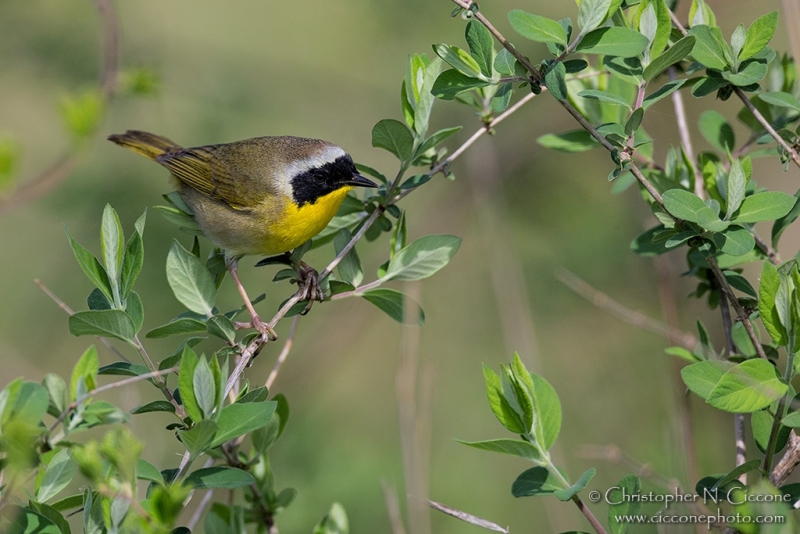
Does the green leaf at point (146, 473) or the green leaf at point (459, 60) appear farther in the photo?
the green leaf at point (459, 60)

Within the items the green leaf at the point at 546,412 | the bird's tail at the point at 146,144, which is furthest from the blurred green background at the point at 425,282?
the green leaf at the point at 546,412

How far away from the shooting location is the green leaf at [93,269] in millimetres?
1834

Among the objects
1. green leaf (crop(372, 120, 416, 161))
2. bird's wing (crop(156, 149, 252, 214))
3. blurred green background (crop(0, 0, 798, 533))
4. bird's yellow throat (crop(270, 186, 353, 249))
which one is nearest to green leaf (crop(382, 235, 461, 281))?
green leaf (crop(372, 120, 416, 161))

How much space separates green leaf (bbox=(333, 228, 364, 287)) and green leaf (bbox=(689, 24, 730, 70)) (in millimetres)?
1225

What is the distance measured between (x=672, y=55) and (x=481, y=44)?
482mm

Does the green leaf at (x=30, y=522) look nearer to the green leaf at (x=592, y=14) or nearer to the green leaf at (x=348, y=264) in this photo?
the green leaf at (x=348, y=264)

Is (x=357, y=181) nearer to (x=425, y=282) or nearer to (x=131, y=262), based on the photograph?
(x=131, y=262)

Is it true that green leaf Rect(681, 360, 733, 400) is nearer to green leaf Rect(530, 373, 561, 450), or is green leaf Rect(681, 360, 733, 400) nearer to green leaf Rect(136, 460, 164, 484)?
green leaf Rect(530, 373, 561, 450)

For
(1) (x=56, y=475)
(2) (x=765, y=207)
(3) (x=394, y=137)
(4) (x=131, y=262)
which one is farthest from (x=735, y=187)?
(1) (x=56, y=475)

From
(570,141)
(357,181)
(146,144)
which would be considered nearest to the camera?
(570,141)

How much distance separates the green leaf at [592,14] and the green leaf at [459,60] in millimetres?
298

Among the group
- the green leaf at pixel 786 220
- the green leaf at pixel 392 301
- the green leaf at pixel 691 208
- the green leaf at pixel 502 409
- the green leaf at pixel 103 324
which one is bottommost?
the green leaf at pixel 502 409

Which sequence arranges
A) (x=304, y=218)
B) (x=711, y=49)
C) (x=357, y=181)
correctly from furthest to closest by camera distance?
(x=304, y=218)
(x=357, y=181)
(x=711, y=49)

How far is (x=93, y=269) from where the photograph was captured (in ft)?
6.11
